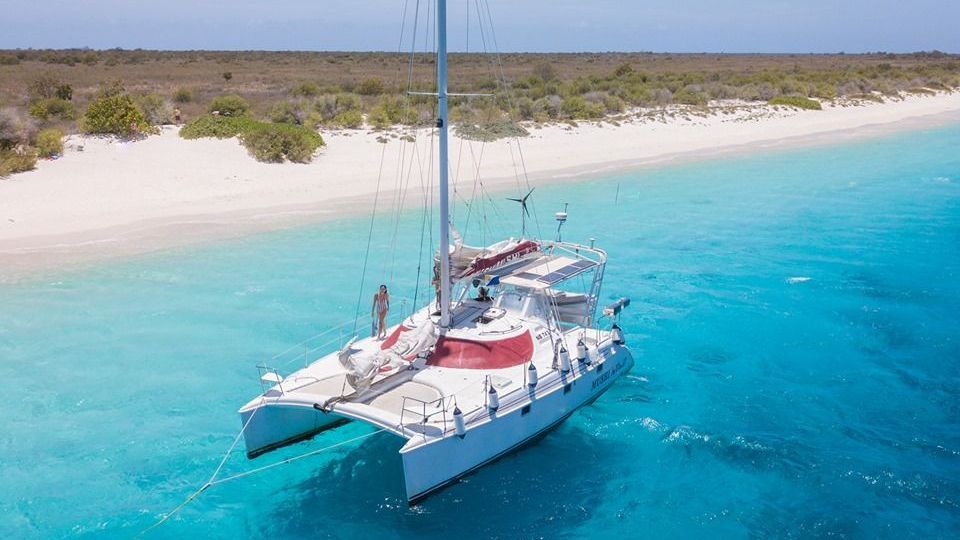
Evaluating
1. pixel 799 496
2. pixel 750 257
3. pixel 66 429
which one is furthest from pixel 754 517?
pixel 750 257

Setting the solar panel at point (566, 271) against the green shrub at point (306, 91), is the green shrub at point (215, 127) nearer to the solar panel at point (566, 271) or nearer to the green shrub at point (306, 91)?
the green shrub at point (306, 91)

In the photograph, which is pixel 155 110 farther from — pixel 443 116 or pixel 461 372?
pixel 461 372

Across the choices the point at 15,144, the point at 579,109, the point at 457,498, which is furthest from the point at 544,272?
the point at 579,109

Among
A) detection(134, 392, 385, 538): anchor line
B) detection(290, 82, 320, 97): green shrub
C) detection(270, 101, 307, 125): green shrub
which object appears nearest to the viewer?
detection(134, 392, 385, 538): anchor line

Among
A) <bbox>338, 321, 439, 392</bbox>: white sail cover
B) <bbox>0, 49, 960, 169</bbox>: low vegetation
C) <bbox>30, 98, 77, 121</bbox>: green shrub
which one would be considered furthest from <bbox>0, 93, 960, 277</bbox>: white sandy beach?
<bbox>338, 321, 439, 392</bbox>: white sail cover

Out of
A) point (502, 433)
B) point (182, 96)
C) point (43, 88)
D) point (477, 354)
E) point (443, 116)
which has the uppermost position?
point (43, 88)

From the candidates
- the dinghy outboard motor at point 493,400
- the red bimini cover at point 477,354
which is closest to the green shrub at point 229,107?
the red bimini cover at point 477,354

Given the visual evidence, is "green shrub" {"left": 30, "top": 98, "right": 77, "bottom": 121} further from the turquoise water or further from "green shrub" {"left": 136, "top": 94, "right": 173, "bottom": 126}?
the turquoise water
